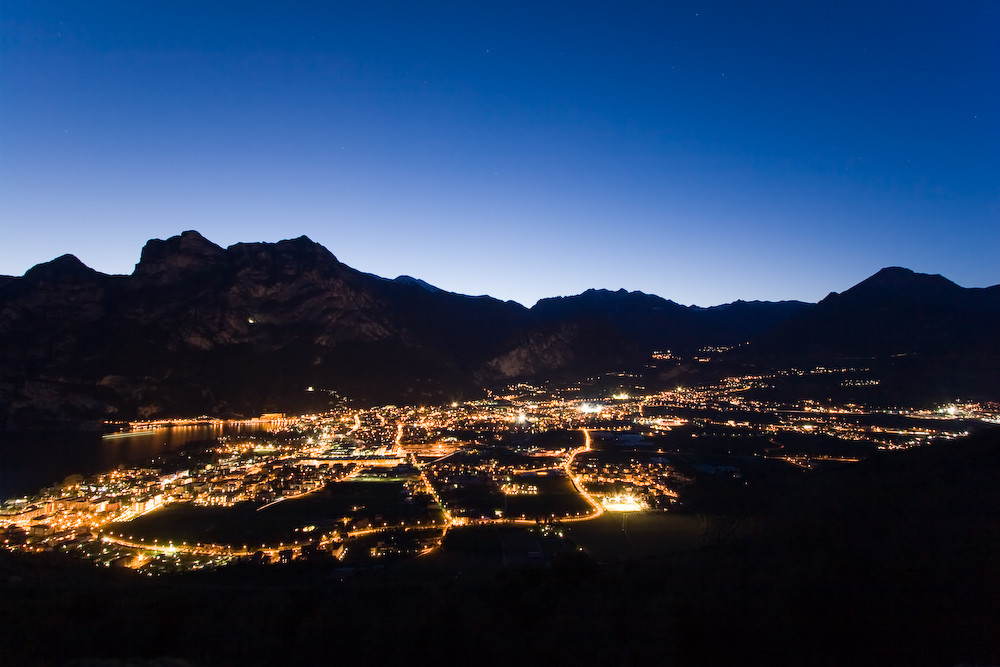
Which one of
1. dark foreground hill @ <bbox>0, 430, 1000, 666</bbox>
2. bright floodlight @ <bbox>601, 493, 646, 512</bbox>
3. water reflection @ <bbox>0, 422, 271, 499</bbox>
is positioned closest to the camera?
dark foreground hill @ <bbox>0, 430, 1000, 666</bbox>

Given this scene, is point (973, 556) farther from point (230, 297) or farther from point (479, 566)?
point (230, 297)

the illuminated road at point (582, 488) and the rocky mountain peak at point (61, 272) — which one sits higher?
the rocky mountain peak at point (61, 272)

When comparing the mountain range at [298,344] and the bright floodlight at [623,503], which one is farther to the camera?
the mountain range at [298,344]

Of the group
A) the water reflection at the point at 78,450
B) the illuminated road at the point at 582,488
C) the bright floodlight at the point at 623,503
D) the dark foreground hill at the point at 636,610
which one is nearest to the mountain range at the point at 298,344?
the water reflection at the point at 78,450

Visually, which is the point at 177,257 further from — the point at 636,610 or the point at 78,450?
the point at 636,610

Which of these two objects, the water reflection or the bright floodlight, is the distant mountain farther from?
the water reflection

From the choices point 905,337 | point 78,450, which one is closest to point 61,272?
point 78,450

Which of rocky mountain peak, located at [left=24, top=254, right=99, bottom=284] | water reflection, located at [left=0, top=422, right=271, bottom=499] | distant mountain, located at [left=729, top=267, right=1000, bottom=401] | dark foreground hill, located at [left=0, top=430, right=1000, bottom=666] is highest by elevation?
rocky mountain peak, located at [left=24, top=254, right=99, bottom=284]

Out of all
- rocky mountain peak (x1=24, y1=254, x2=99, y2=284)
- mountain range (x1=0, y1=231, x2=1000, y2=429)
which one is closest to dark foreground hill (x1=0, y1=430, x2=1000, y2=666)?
mountain range (x1=0, y1=231, x2=1000, y2=429)

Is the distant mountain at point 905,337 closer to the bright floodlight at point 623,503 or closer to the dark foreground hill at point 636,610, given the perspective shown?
the bright floodlight at point 623,503
